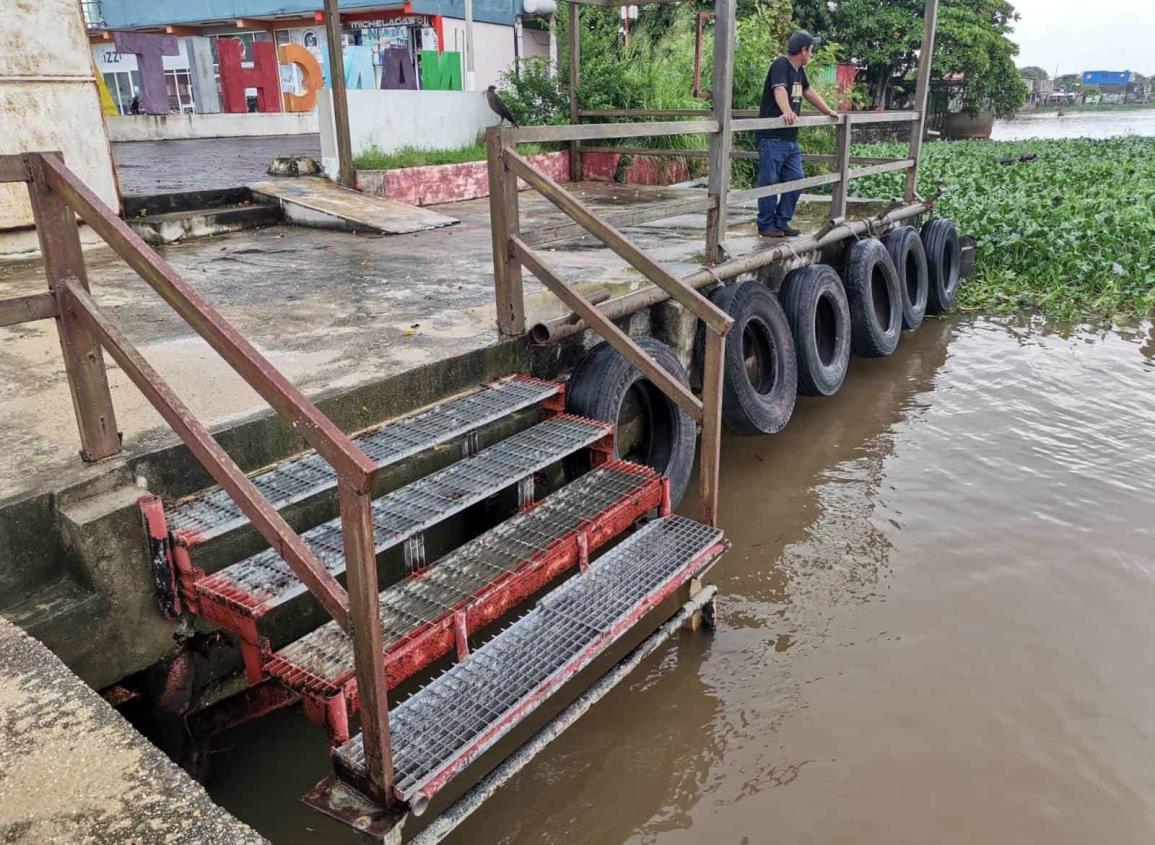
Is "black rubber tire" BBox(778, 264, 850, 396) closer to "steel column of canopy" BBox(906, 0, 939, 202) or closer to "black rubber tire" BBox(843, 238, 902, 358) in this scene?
→ "black rubber tire" BBox(843, 238, 902, 358)

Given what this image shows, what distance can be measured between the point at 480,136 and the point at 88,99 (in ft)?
16.1

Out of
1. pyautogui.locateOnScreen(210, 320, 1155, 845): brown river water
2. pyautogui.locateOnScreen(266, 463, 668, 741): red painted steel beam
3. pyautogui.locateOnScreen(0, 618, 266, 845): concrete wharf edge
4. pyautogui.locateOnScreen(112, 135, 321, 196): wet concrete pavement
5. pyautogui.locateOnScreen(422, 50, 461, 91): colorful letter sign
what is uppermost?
pyautogui.locateOnScreen(422, 50, 461, 91): colorful letter sign

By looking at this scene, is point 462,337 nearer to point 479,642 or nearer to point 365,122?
point 479,642

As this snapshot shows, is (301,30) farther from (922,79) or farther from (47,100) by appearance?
(922,79)

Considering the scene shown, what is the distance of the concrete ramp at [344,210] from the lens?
23.7 feet

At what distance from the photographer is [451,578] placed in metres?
3.01

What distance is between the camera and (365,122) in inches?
333

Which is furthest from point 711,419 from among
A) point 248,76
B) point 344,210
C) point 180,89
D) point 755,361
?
point 180,89

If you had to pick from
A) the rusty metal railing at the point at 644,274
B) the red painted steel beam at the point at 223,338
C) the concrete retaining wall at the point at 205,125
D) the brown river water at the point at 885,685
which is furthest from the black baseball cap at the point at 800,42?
the concrete retaining wall at the point at 205,125

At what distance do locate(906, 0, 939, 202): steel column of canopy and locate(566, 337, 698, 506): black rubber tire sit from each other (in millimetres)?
4888

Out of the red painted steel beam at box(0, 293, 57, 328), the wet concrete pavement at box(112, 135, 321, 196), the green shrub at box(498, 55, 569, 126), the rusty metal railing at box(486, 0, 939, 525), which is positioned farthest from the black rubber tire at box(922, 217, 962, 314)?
the red painted steel beam at box(0, 293, 57, 328)

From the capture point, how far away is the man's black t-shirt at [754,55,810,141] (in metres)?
6.39

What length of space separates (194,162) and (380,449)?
8.92 meters

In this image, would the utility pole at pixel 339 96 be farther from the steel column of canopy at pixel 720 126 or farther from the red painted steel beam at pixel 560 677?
the red painted steel beam at pixel 560 677
